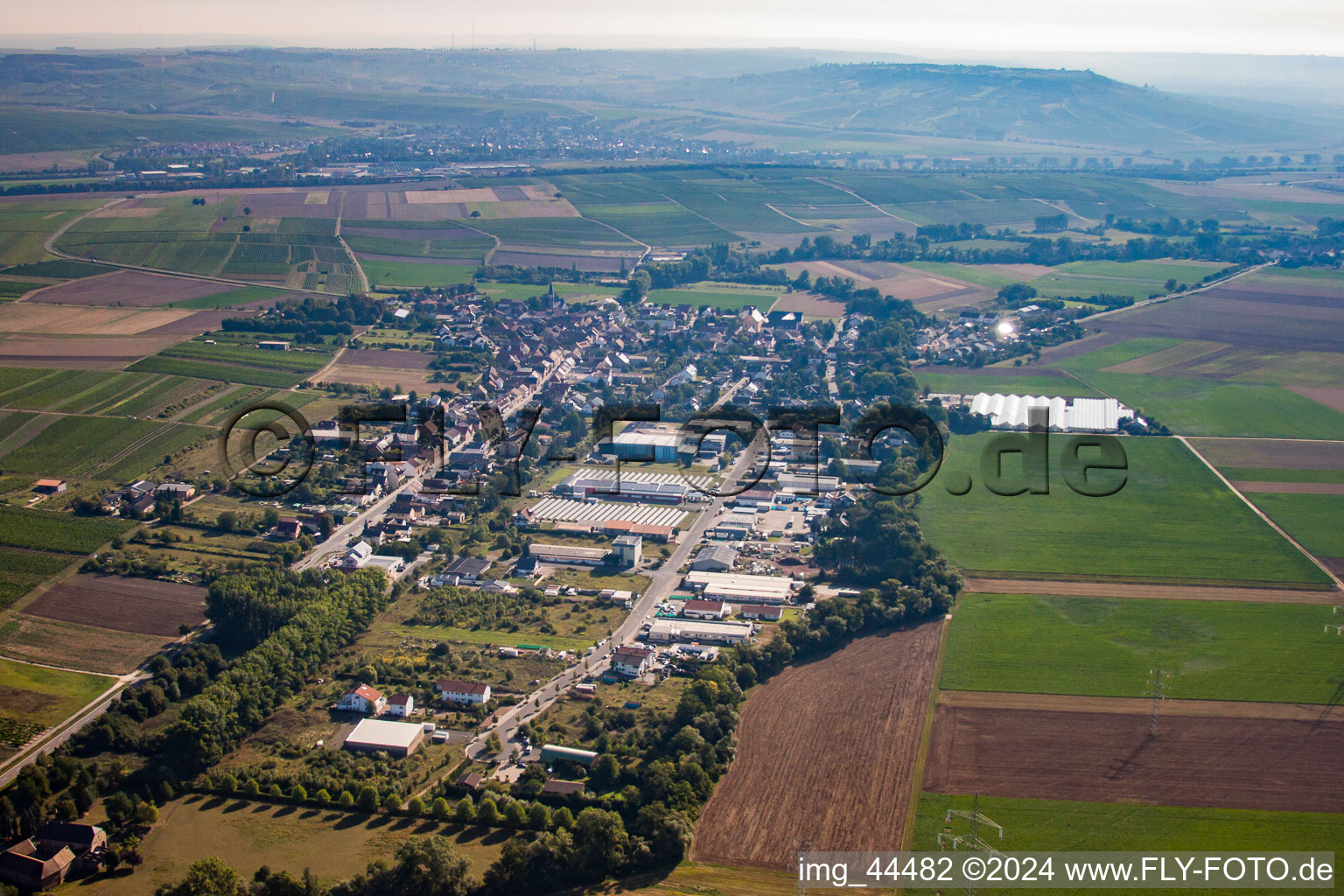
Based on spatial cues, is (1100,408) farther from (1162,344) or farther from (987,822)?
(987,822)

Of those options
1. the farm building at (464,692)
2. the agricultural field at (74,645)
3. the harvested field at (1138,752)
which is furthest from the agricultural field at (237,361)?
the harvested field at (1138,752)

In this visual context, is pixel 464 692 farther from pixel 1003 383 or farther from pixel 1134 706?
pixel 1003 383

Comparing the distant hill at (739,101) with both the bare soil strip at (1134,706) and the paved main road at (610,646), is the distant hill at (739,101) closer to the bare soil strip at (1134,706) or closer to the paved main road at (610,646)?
the paved main road at (610,646)

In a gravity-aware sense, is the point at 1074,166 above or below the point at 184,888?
above

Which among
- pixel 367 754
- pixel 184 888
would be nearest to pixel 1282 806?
pixel 367 754

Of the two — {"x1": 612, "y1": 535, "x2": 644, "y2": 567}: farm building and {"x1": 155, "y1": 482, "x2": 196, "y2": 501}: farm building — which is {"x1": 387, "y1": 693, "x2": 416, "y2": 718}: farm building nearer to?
Result: {"x1": 612, "y1": 535, "x2": 644, "y2": 567}: farm building

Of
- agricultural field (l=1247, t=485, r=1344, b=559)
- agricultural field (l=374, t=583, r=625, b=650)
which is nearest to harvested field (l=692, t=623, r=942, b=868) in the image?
agricultural field (l=374, t=583, r=625, b=650)
